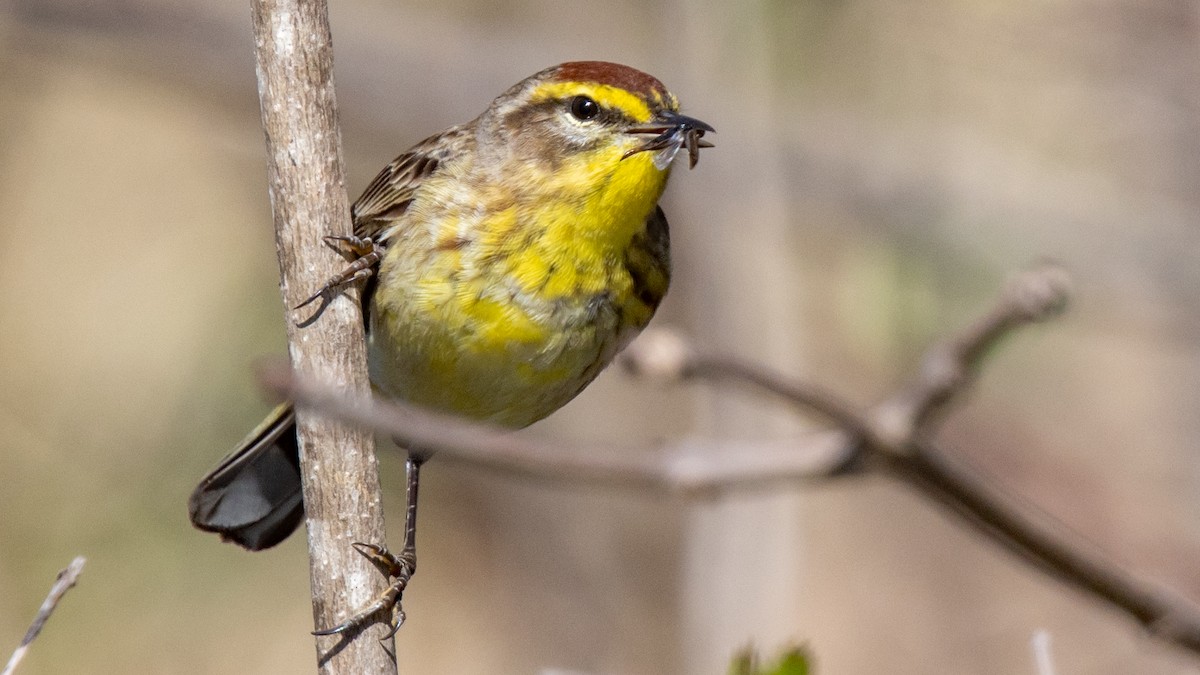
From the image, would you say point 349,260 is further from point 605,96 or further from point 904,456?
point 904,456

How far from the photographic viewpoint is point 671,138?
3.62m

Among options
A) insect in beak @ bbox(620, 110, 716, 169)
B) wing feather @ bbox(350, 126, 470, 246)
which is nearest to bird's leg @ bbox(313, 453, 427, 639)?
wing feather @ bbox(350, 126, 470, 246)

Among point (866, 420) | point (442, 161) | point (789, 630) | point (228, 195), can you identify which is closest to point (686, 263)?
point (789, 630)

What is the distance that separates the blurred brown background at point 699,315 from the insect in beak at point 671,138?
2899 mm

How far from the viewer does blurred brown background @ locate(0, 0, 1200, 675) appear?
6.70 metres

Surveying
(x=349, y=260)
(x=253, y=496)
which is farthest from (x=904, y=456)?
(x=253, y=496)

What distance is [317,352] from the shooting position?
2979mm

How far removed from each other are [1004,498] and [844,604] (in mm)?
7132

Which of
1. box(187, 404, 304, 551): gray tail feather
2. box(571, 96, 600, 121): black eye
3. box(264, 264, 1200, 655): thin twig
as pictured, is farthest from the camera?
box(187, 404, 304, 551): gray tail feather

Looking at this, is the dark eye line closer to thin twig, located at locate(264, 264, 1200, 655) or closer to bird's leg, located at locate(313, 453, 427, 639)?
bird's leg, located at locate(313, 453, 427, 639)

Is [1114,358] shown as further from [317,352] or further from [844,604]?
[317,352]

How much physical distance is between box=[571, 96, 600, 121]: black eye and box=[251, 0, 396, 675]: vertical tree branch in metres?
1.06

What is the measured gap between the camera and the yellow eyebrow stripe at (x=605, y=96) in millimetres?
3785

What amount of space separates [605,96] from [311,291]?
122cm
